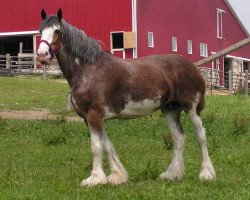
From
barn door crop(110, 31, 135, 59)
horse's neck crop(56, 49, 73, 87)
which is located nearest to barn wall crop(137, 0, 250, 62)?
barn door crop(110, 31, 135, 59)

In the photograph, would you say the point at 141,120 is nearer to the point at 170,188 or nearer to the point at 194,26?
the point at 170,188

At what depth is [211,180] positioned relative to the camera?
347 inches

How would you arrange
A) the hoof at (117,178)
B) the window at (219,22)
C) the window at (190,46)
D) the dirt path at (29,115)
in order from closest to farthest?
the hoof at (117,178) < the dirt path at (29,115) < the window at (190,46) < the window at (219,22)

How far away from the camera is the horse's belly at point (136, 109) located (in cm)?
862

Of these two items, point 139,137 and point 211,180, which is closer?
point 211,180

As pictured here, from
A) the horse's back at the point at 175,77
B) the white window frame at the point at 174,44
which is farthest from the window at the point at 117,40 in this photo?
the horse's back at the point at 175,77

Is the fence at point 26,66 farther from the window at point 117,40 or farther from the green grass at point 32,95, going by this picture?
the green grass at point 32,95

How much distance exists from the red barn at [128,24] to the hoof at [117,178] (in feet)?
104

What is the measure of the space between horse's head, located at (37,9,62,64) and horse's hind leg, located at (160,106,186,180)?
197 cm

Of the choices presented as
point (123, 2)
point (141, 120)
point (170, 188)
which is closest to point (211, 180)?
point (170, 188)

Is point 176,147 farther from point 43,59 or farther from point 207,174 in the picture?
point 43,59

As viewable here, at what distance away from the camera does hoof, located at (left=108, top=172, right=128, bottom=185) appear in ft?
28.1

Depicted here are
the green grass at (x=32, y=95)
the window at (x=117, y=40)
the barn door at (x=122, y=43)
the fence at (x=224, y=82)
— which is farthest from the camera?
the window at (x=117, y=40)

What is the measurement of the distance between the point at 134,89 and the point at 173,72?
73 centimetres
